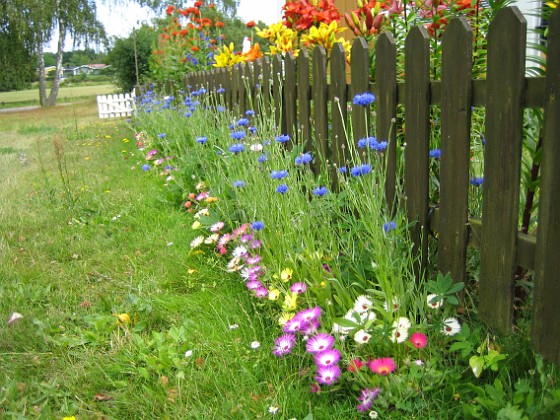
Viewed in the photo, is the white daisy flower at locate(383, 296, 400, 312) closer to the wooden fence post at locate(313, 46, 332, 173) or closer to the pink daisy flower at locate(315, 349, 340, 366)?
the pink daisy flower at locate(315, 349, 340, 366)

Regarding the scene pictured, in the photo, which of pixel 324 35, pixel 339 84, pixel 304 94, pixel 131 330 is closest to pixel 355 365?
pixel 131 330

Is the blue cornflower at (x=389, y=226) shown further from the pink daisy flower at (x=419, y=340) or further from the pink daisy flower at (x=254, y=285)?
the pink daisy flower at (x=254, y=285)

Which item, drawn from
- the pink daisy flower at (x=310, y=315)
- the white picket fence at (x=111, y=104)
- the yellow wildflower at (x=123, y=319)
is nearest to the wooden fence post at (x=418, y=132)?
the pink daisy flower at (x=310, y=315)

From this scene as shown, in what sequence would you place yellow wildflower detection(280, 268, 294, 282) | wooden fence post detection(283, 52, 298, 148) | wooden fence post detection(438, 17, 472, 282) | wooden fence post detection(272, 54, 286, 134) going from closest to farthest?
1. wooden fence post detection(438, 17, 472, 282)
2. yellow wildflower detection(280, 268, 294, 282)
3. wooden fence post detection(283, 52, 298, 148)
4. wooden fence post detection(272, 54, 286, 134)

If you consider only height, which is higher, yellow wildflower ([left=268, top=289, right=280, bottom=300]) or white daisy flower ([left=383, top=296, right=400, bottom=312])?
white daisy flower ([left=383, top=296, right=400, bottom=312])

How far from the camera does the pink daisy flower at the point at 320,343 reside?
153 centimetres

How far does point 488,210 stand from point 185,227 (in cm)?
208

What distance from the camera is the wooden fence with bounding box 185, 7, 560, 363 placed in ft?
4.57

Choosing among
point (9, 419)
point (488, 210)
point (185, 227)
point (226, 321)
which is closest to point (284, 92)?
point (185, 227)

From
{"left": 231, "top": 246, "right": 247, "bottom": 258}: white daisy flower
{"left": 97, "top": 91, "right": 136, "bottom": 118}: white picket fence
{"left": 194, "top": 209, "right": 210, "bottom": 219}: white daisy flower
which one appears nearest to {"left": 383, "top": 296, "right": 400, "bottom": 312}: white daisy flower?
{"left": 231, "top": 246, "right": 247, "bottom": 258}: white daisy flower

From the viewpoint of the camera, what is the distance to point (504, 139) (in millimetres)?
1521

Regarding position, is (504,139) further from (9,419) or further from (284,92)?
(284,92)

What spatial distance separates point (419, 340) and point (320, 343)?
28cm

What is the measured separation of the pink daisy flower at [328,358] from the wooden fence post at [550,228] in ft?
1.78
